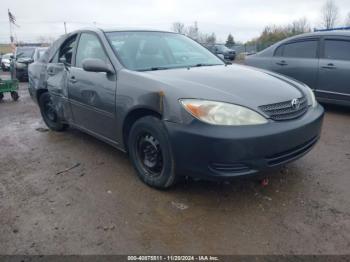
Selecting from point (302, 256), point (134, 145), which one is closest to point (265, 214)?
point (302, 256)

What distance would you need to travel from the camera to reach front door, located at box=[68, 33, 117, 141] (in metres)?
3.69

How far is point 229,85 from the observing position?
3104mm

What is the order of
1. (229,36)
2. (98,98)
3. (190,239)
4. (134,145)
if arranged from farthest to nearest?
1. (229,36)
2. (98,98)
3. (134,145)
4. (190,239)

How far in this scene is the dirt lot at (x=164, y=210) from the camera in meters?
2.55

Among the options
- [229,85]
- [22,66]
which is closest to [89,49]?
[229,85]

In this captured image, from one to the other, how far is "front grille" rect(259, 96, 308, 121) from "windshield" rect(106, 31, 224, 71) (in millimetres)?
1276

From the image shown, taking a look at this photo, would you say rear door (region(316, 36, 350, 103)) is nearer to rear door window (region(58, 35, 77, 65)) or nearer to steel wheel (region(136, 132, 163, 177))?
steel wheel (region(136, 132, 163, 177))

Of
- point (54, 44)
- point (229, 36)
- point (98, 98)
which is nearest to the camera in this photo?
point (98, 98)

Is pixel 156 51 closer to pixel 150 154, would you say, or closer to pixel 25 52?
pixel 150 154

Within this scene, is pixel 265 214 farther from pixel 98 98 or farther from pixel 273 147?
pixel 98 98

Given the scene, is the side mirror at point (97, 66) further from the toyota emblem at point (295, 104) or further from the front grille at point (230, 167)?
the toyota emblem at point (295, 104)

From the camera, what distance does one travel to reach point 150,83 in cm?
318

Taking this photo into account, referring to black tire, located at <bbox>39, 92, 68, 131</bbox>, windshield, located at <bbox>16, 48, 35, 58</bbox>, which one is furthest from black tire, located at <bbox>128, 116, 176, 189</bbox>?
windshield, located at <bbox>16, 48, 35, 58</bbox>

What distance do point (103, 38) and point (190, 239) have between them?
2525 millimetres
